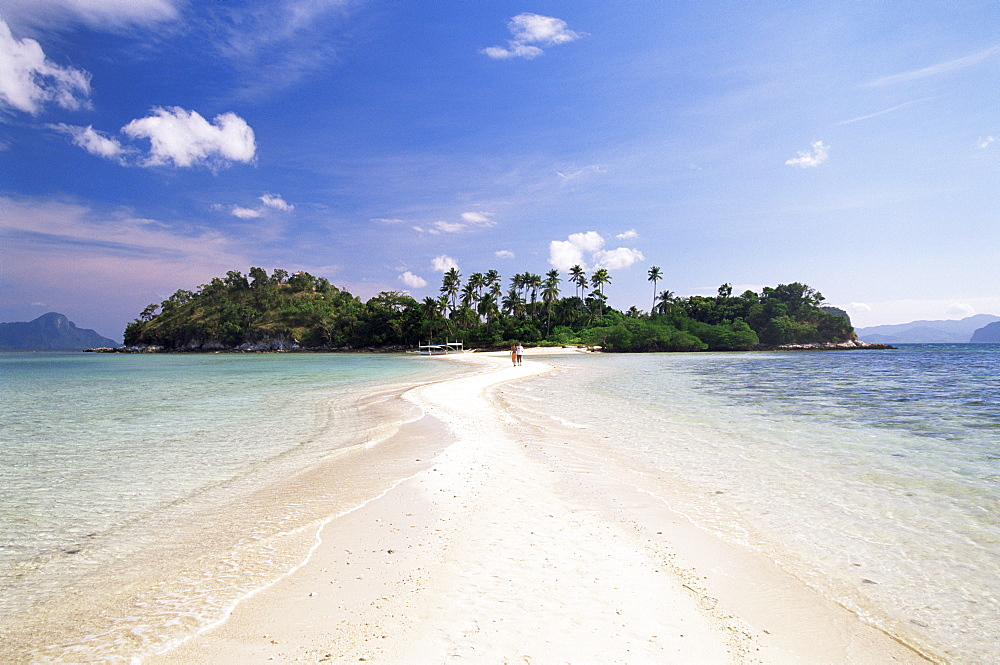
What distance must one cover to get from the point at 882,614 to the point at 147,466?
35.3 ft

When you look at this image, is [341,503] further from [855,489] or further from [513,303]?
[513,303]

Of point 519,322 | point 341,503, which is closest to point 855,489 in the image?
point 341,503

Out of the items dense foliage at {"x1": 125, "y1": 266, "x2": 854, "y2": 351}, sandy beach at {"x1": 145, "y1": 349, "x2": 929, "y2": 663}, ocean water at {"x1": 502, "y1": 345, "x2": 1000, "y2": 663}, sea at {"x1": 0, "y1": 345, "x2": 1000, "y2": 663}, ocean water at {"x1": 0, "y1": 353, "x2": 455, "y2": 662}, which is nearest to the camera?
sandy beach at {"x1": 145, "y1": 349, "x2": 929, "y2": 663}

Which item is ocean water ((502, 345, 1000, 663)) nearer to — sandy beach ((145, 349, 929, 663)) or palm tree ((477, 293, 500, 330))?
sandy beach ((145, 349, 929, 663))

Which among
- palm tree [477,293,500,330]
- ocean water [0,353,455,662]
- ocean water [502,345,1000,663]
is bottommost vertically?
ocean water [502,345,1000,663]

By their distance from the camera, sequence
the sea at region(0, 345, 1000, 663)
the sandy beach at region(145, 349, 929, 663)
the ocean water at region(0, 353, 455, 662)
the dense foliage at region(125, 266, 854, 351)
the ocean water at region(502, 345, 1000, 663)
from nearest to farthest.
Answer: the sandy beach at region(145, 349, 929, 663) → the ocean water at region(0, 353, 455, 662) → the sea at region(0, 345, 1000, 663) → the ocean water at region(502, 345, 1000, 663) → the dense foliage at region(125, 266, 854, 351)

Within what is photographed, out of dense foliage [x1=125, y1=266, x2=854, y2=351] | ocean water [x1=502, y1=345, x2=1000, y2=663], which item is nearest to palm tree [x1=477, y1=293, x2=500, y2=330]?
dense foliage [x1=125, y1=266, x2=854, y2=351]

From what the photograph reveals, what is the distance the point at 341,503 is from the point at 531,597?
3558 mm

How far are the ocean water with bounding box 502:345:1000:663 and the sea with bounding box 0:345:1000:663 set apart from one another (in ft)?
0.10

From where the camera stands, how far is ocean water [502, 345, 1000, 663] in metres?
4.00

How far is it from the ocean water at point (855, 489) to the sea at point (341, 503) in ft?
0.10

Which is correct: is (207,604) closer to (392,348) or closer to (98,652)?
(98,652)

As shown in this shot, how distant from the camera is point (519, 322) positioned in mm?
101875

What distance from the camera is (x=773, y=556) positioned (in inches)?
188
